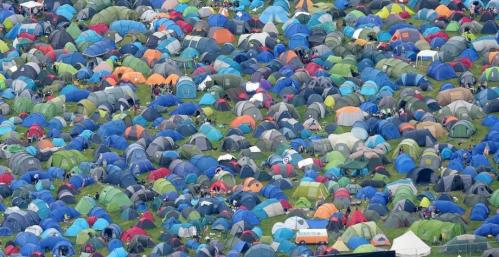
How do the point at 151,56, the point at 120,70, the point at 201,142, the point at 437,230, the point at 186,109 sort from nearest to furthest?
1. the point at 437,230
2. the point at 201,142
3. the point at 186,109
4. the point at 120,70
5. the point at 151,56

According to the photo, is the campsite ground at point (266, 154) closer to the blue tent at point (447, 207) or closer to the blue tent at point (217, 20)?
the blue tent at point (447, 207)

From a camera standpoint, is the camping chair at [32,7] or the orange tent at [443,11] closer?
the orange tent at [443,11]

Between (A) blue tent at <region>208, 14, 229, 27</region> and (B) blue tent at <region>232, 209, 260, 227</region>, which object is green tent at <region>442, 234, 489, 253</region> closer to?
(B) blue tent at <region>232, 209, 260, 227</region>

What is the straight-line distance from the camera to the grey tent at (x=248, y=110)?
11169 cm

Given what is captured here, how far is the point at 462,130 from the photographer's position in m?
108

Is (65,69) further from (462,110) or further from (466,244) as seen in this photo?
(466,244)

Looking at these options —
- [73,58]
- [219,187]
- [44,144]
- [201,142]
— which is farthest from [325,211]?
[73,58]

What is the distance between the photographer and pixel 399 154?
106 meters

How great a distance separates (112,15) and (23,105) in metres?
14.8

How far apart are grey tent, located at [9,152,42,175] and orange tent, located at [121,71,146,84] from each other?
12.3 meters

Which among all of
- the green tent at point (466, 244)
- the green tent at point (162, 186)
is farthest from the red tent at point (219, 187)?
the green tent at point (466, 244)

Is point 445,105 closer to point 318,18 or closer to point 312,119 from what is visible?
point 312,119

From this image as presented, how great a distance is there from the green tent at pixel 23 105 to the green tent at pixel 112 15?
13.6m

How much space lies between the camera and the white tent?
306 ft
